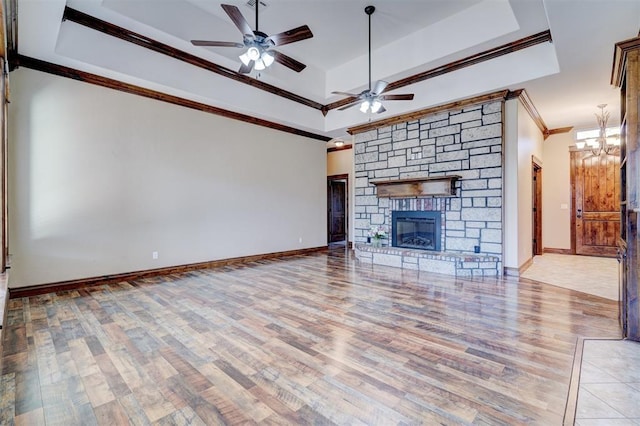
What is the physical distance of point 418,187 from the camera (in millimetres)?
6086

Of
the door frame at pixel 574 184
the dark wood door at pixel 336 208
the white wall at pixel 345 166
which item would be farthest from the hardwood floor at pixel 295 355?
the dark wood door at pixel 336 208

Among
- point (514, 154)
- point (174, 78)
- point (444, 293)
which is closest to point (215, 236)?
point (174, 78)

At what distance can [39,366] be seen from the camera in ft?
7.51

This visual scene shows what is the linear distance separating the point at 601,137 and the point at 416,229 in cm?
411

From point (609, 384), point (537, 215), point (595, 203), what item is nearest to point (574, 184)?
point (595, 203)

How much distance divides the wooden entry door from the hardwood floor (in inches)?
163

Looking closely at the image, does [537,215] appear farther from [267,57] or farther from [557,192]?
[267,57]

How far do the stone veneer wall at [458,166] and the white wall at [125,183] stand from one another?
2.64m

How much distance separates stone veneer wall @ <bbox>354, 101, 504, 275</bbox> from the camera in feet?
17.4

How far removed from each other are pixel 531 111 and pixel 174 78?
6650 millimetres

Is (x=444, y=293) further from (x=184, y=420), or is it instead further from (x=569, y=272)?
(x=184, y=420)

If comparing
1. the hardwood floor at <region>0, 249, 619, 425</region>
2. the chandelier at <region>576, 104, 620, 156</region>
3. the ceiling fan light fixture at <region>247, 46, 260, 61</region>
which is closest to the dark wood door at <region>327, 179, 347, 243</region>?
the hardwood floor at <region>0, 249, 619, 425</region>

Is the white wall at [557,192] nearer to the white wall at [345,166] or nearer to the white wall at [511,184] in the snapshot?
the white wall at [511,184]

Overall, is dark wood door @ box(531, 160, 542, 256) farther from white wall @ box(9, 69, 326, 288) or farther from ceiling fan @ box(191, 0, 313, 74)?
ceiling fan @ box(191, 0, 313, 74)
